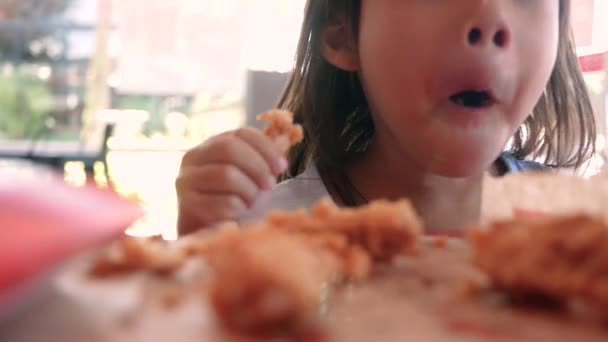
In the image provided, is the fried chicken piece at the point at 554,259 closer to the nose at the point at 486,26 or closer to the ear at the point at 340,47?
the nose at the point at 486,26

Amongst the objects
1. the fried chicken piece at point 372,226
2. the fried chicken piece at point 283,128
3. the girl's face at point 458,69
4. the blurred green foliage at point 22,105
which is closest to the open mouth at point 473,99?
the girl's face at point 458,69

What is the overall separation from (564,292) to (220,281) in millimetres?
121

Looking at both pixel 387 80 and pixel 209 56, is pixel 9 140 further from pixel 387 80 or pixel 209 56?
pixel 387 80

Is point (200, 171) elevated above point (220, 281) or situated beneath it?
situated beneath

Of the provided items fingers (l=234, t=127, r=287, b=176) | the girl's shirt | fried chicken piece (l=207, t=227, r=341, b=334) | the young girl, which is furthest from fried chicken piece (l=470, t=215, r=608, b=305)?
the girl's shirt

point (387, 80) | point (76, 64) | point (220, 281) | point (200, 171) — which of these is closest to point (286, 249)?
point (220, 281)

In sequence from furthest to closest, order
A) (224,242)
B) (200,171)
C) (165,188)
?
(165,188), (200,171), (224,242)

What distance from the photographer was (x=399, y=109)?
2.67 feet

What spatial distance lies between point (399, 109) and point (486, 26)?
168 millimetres

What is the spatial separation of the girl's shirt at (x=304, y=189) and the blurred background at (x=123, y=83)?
202 cm

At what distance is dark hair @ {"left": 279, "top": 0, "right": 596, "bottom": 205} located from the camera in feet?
3.32

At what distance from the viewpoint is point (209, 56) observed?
3480 millimetres

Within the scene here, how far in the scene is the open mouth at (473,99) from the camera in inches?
28.8

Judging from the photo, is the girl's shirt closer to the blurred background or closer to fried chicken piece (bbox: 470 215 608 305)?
fried chicken piece (bbox: 470 215 608 305)
